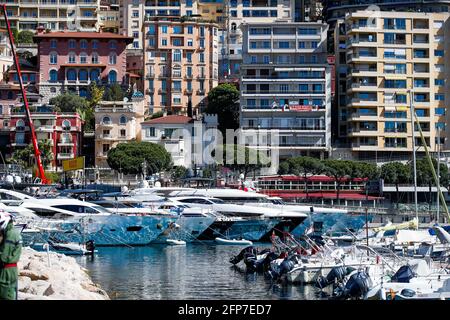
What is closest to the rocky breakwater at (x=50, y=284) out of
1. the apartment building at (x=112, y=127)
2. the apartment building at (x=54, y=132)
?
the apartment building at (x=54, y=132)

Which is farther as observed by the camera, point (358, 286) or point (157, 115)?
point (157, 115)

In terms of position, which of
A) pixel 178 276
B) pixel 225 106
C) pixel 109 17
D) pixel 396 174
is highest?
pixel 109 17

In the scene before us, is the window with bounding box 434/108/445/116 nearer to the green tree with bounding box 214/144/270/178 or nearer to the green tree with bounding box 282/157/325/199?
the green tree with bounding box 282/157/325/199

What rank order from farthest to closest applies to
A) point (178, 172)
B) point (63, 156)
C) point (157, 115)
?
1. point (157, 115)
2. point (63, 156)
3. point (178, 172)

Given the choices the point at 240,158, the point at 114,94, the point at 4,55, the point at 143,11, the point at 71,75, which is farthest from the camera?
the point at 143,11

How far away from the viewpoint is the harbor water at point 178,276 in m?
33.8

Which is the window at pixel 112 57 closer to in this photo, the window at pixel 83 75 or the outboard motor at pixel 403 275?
the window at pixel 83 75

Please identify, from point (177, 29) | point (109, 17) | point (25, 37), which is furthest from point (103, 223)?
point (109, 17)

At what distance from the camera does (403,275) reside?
30.0 metres

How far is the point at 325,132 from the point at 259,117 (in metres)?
7.05

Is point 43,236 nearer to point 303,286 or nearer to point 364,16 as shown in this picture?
point 303,286

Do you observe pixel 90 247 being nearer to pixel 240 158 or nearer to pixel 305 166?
pixel 305 166

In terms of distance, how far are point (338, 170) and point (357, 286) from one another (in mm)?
62956
